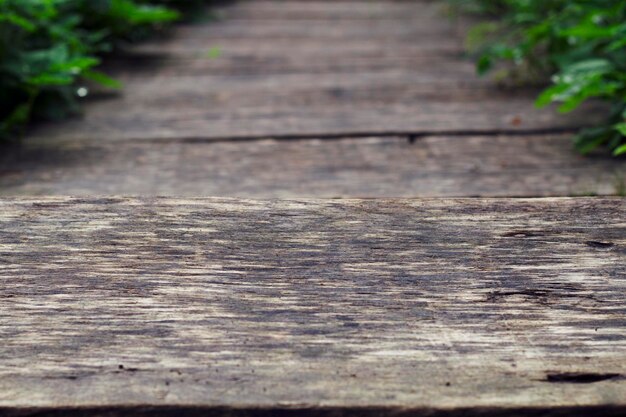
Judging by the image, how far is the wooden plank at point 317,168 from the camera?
2.31 meters

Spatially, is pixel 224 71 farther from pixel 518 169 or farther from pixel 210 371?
pixel 210 371

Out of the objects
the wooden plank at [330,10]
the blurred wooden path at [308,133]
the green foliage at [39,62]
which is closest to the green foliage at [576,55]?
the blurred wooden path at [308,133]

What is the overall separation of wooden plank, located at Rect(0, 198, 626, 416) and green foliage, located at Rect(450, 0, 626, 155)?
2.33 ft

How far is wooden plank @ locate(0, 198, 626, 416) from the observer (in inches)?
44.4

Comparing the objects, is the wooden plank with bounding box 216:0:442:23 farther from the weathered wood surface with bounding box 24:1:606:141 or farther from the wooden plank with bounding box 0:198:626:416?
the wooden plank with bounding box 0:198:626:416

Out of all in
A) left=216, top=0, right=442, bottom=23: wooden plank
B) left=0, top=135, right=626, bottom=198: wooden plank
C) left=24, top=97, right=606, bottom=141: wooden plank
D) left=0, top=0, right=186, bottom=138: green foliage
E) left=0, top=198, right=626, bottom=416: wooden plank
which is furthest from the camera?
left=216, top=0, right=442, bottom=23: wooden plank

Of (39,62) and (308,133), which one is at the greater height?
(39,62)

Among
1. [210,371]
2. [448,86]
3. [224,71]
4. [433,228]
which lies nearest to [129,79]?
[224,71]

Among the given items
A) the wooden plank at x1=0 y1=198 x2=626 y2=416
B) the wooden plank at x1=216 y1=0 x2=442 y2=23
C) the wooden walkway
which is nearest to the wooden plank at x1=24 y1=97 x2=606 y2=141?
the wooden walkway

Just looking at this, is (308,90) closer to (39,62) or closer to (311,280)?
(39,62)

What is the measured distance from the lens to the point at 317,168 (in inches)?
98.9

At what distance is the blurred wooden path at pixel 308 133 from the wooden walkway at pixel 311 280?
1cm

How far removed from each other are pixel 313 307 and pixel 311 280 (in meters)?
0.09

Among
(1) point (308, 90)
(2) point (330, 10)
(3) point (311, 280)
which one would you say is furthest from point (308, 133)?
(2) point (330, 10)
